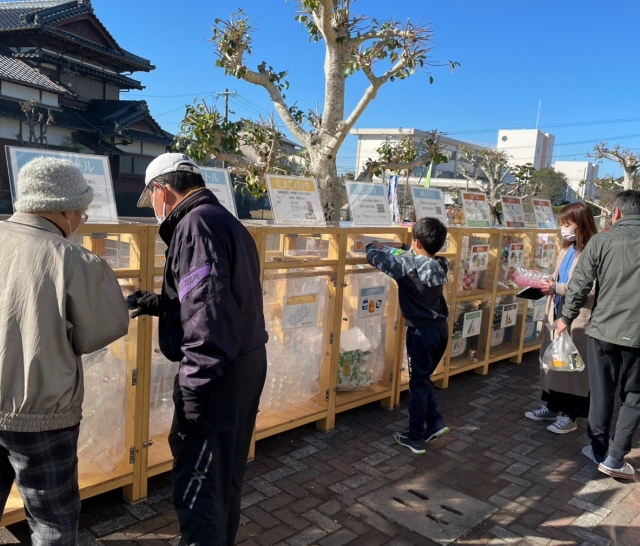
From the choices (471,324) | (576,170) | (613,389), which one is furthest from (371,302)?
(576,170)

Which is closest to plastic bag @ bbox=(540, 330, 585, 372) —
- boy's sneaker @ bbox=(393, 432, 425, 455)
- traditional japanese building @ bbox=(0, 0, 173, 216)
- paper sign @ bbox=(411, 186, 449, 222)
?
boy's sneaker @ bbox=(393, 432, 425, 455)

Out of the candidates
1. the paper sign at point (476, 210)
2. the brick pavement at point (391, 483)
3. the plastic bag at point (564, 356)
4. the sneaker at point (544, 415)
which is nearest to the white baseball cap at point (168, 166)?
the brick pavement at point (391, 483)

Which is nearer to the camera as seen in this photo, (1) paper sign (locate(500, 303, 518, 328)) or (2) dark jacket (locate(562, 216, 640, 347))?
(2) dark jacket (locate(562, 216, 640, 347))

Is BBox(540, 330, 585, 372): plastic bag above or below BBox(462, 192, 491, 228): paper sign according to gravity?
below

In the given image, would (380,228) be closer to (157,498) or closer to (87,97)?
(157,498)

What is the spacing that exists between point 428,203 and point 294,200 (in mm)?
1645

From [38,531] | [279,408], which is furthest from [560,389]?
Result: [38,531]

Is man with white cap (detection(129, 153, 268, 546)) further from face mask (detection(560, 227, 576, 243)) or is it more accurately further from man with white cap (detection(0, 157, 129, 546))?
face mask (detection(560, 227, 576, 243))

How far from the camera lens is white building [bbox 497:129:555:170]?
232 feet

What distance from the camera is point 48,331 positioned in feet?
6.05

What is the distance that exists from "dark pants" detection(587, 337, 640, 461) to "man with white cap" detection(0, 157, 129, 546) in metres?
3.13

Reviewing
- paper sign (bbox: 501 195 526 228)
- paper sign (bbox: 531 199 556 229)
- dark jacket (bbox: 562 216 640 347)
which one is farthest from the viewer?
paper sign (bbox: 531 199 556 229)

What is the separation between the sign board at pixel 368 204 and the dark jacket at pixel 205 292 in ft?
7.02

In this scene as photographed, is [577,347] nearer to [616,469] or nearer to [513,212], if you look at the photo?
[616,469]
